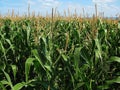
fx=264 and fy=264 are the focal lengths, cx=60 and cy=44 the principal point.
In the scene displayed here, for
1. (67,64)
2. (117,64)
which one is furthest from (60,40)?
(67,64)

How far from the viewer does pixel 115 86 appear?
3164mm

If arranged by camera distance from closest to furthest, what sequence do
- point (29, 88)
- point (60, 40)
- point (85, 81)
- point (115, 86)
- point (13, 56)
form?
point (85, 81) → point (29, 88) → point (115, 86) → point (13, 56) → point (60, 40)

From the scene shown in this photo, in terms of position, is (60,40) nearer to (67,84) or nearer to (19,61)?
(19,61)

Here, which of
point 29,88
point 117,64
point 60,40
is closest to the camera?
point 29,88

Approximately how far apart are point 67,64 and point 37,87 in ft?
1.54

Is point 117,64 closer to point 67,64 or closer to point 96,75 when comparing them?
point 96,75

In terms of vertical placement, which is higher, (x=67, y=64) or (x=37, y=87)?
(x=67, y=64)

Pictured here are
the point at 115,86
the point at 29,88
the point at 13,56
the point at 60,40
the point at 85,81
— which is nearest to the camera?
the point at 85,81

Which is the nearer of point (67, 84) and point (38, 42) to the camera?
point (67, 84)

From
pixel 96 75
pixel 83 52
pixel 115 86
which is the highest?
pixel 83 52

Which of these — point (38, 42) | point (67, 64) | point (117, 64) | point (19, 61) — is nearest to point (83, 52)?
point (67, 64)

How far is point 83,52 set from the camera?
8.80ft

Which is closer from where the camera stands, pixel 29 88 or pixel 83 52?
pixel 83 52

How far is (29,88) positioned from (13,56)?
0.94 m
